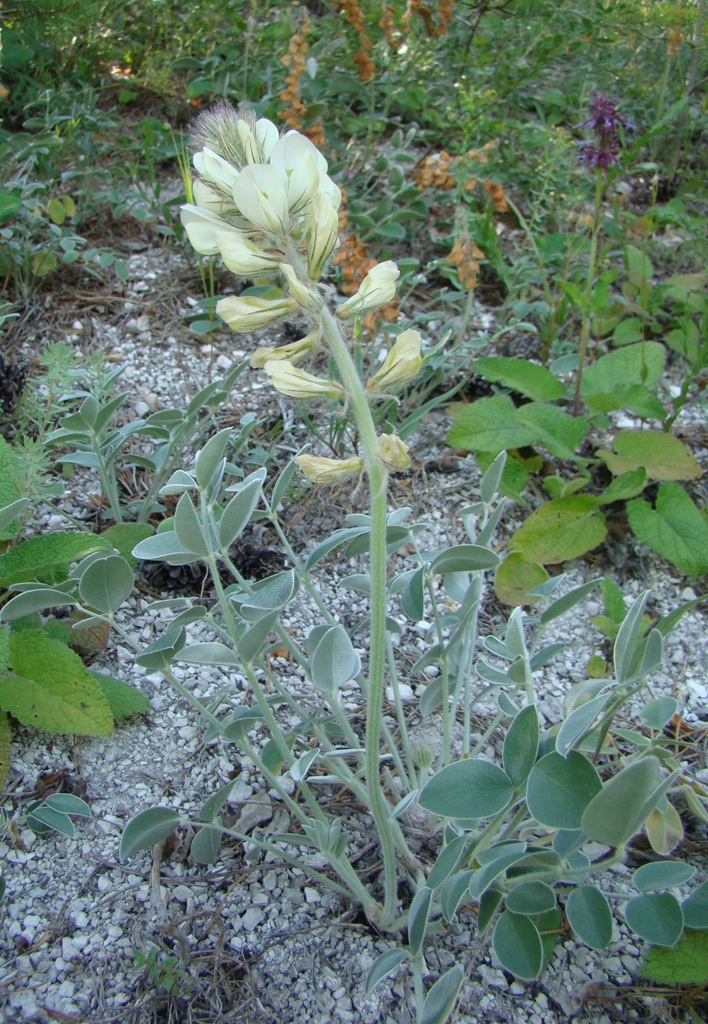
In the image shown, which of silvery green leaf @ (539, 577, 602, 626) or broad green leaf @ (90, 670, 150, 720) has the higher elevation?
silvery green leaf @ (539, 577, 602, 626)

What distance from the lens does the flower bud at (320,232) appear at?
0.89 metres

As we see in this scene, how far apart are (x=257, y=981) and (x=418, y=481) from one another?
1.31 metres

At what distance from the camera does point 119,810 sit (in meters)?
1.47

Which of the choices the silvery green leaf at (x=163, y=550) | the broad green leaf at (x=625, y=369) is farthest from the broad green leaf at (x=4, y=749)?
the broad green leaf at (x=625, y=369)

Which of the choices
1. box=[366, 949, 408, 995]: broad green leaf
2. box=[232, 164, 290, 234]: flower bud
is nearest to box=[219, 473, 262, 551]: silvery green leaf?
box=[232, 164, 290, 234]: flower bud

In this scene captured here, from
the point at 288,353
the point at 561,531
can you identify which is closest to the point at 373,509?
the point at 288,353

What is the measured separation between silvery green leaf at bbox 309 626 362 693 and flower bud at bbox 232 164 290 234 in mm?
501

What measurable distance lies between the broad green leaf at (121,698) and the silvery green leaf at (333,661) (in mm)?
567

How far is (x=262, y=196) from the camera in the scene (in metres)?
0.88

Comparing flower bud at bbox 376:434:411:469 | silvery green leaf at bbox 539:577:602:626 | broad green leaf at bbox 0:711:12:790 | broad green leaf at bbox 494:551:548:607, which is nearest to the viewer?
flower bud at bbox 376:434:411:469

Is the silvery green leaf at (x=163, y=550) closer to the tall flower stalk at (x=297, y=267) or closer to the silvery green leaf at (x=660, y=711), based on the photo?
the tall flower stalk at (x=297, y=267)

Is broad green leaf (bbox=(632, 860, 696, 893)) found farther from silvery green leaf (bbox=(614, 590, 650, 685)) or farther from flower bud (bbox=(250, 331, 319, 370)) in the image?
flower bud (bbox=(250, 331, 319, 370))

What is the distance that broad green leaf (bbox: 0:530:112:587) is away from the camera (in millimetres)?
1493

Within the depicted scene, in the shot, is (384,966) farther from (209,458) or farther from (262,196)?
(262,196)
